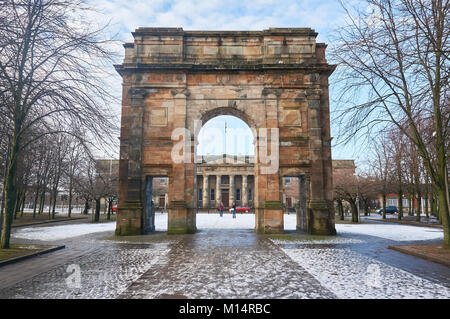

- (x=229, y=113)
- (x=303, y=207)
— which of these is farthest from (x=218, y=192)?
(x=229, y=113)

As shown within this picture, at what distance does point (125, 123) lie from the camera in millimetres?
18047

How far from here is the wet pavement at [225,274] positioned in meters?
5.95

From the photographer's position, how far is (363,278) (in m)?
7.07

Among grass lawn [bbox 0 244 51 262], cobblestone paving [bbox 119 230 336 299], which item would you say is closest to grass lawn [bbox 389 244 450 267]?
cobblestone paving [bbox 119 230 336 299]

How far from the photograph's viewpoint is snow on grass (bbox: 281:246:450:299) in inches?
231

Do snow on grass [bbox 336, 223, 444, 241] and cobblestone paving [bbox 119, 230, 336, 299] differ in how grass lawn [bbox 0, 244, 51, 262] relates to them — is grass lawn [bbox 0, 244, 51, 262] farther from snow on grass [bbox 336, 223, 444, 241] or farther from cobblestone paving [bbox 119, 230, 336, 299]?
snow on grass [bbox 336, 223, 444, 241]

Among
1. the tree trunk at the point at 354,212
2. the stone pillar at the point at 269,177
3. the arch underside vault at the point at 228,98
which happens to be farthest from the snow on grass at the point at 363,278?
the tree trunk at the point at 354,212

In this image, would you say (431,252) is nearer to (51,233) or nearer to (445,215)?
(445,215)

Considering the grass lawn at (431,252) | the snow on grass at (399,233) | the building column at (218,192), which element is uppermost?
the building column at (218,192)

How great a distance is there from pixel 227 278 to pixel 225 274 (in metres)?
0.41

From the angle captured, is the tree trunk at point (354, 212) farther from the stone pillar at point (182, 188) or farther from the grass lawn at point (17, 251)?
the grass lawn at point (17, 251)

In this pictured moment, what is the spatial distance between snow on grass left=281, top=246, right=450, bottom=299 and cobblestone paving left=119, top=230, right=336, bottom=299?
35cm

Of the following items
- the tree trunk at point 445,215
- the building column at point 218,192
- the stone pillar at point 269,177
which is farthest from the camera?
the building column at point 218,192
